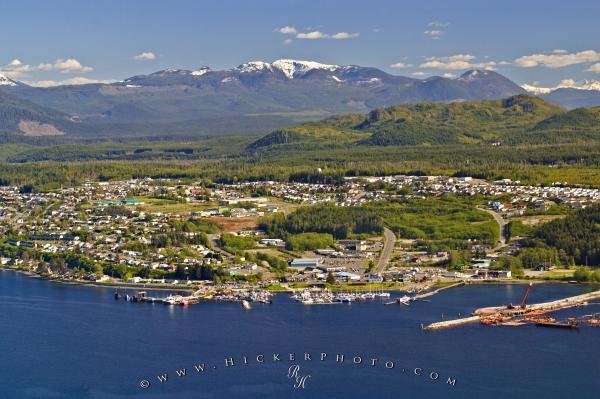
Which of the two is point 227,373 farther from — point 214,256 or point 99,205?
point 99,205

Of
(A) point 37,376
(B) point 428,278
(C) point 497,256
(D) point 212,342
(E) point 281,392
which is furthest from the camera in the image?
(C) point 497,256

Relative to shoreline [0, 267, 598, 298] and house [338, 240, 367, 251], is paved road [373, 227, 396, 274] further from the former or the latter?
shoreline [0, 267, 598, 298]

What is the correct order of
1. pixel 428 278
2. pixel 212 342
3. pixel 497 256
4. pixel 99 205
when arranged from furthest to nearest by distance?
pixel 99 205, pixel 497 256, pixel 428 278, pixel 212 342

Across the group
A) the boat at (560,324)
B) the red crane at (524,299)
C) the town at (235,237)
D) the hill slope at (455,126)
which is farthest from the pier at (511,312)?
the hill slope at (455,126)

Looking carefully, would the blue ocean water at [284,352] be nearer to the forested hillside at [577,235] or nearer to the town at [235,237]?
the town at [235,237]

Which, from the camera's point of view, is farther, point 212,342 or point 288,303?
point 288,303

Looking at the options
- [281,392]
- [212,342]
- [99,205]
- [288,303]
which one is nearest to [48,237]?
[99,205]
